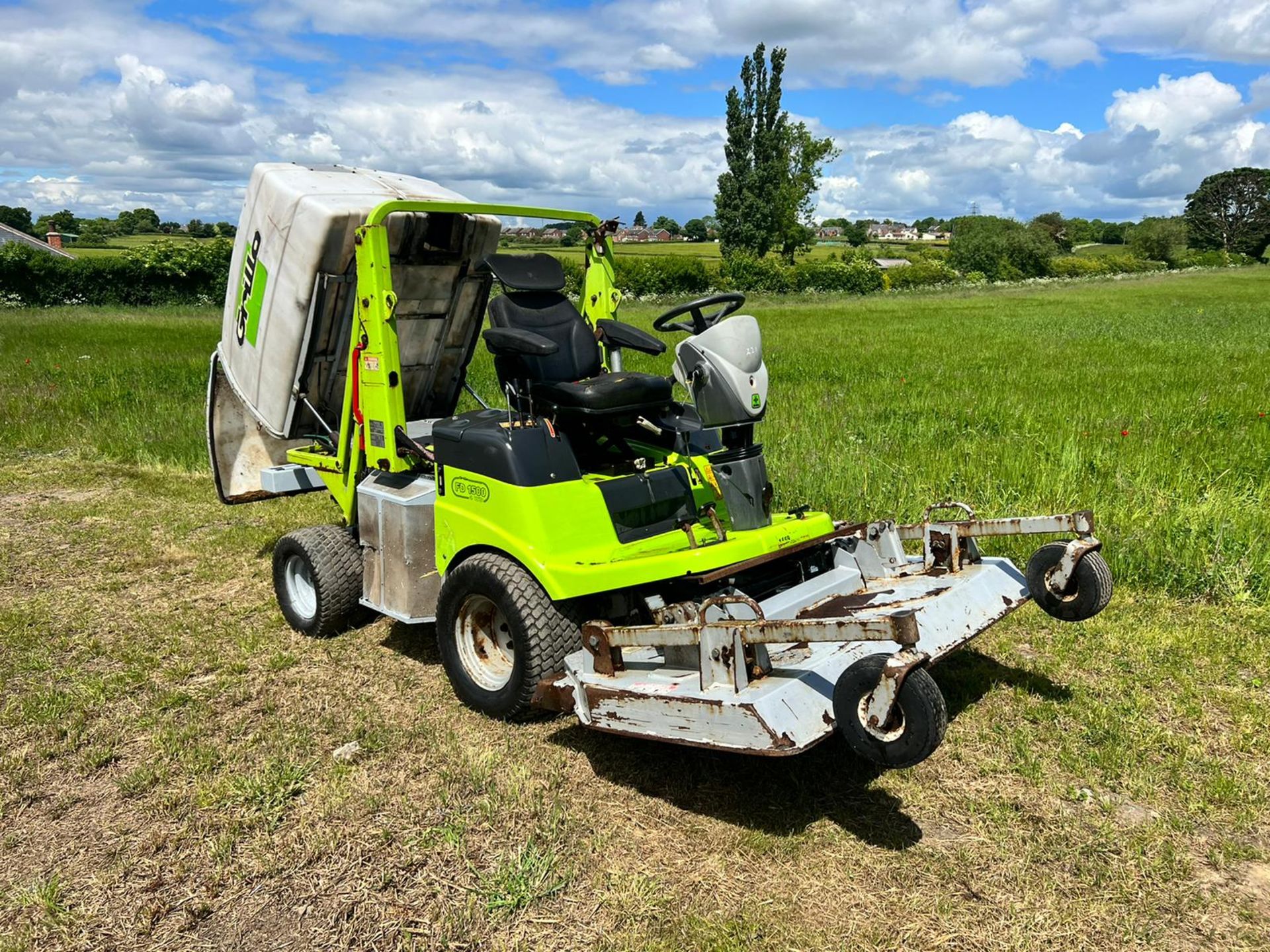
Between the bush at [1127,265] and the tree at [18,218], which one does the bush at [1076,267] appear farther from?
the tree at [18,218]

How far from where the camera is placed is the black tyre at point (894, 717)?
2.55 meters

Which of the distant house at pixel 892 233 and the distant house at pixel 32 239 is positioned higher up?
the distant house at pixel 892 233

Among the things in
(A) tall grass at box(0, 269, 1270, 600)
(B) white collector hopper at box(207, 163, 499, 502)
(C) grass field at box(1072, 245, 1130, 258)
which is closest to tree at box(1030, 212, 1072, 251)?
(C) grass field at box(1072, 245, 1130, 258)

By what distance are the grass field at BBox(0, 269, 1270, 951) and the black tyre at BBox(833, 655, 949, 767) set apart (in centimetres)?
55

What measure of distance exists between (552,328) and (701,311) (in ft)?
2.73

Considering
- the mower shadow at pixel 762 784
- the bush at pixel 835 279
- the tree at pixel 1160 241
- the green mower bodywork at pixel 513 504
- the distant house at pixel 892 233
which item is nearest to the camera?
the mower shadow at pixel 762 784

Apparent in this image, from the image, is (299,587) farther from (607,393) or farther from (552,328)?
(607,393)

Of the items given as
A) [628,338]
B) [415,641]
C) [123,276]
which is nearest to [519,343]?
[628,338]

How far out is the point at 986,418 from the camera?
878 centimetres

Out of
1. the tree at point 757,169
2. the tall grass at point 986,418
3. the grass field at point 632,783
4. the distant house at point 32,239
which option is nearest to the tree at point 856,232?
the tree at point 757,169

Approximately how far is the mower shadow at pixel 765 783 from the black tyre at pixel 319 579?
164 cm

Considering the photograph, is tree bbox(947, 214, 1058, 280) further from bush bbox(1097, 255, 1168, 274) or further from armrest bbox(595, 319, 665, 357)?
armrest bbox(595, 319, 665, 357)

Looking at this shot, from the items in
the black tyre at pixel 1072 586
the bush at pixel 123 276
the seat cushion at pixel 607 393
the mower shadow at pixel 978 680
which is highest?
the bush at pixel 123 276

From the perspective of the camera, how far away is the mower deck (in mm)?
2828
